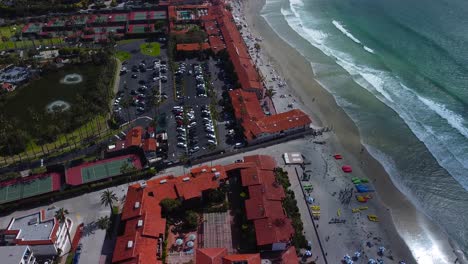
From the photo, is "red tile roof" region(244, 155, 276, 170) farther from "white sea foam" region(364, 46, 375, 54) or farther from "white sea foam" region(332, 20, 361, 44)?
"white sea foam" region(332, 20, 361, 44)

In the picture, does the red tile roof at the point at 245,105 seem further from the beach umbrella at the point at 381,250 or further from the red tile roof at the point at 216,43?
the beach umbrella at the point at 381,250

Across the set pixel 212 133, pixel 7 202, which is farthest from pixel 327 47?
pixel 7 202

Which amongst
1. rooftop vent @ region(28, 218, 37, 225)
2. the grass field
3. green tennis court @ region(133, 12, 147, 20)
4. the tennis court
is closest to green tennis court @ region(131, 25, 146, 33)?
green tennis court @ region(133, 12, 147, 20)

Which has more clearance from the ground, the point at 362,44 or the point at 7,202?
the point at 362,44

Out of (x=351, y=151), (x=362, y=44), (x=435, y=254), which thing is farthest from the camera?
(x=362, y=44)

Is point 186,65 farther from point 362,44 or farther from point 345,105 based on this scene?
point 362,44

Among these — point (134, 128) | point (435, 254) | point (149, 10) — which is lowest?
point (435, 254)

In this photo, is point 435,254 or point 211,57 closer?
point 435,254
